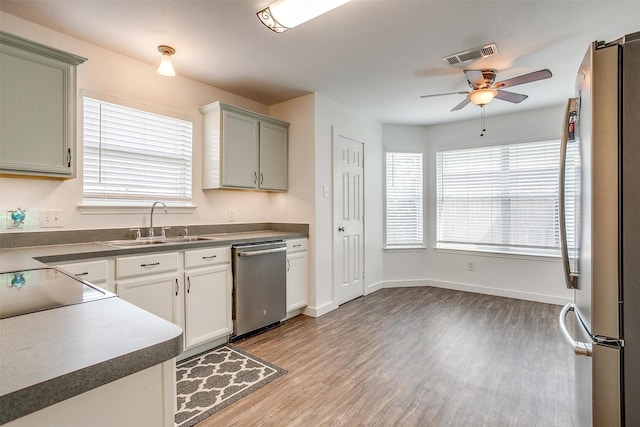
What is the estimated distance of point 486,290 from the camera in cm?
459

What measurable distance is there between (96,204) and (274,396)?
2042mm

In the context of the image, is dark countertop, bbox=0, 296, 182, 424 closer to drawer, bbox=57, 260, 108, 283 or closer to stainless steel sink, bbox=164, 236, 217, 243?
drawer, bbox=57, 260, 108, 283

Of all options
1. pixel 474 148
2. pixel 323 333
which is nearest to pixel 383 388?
pixel 323 333

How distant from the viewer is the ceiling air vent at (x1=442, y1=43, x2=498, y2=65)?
8.50 feet

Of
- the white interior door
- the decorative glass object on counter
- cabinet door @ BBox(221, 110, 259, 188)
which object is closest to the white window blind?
the white interior door

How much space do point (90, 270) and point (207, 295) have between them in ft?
2.99

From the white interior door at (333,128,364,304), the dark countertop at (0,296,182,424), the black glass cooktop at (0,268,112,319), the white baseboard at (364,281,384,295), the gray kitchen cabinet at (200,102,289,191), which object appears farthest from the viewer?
the white baseboard at (364,281,384,295)

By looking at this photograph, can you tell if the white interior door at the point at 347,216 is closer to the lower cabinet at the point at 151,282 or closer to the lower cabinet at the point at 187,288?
the lower cabinet at the point at 187,288

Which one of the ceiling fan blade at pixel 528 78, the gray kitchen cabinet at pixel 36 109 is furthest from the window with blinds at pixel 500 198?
the gray kitchen cabinet at pixel 36 109

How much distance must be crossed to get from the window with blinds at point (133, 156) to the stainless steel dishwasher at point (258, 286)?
893 millimetres

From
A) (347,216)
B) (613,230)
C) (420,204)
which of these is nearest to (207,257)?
(347,216)

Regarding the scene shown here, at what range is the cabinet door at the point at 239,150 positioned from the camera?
127 inches

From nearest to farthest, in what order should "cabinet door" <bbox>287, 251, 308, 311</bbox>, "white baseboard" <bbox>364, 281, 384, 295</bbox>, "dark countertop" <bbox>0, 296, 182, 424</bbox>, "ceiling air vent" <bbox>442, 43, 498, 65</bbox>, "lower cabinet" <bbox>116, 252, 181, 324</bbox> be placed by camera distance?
"dark countertop" <bbox>0, 296, 182, 424</bbox> → "lower cabinet" <bbox>116, 252, 181, 324</bbox> → "ceiling air vent" <bbox>442, 43, 498, 65</bbox> → "cabinet door" <bbox>287, 251, 308, 311</bbox> → "white baseboard" <bbox>364, 281, 384, 295</bbox>

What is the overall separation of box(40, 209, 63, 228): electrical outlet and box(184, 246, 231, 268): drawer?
36.4 inches
